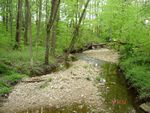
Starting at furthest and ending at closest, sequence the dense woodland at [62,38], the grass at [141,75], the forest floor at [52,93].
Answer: the dense woodland at [62,38] < the grass at [141,75] < the forest floor at [52,93]

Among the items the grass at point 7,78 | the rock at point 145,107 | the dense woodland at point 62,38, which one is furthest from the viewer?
the dense woodland at point 62,38

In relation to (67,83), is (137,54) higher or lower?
higher

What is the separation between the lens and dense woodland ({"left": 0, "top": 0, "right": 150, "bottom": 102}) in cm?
1209

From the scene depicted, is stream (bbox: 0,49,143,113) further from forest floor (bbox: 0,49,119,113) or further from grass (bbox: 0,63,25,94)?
grass (bbox: 0,63,25,94)

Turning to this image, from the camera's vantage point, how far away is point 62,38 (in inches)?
1030

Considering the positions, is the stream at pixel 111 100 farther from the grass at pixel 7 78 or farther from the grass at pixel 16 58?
the grass at pixel 16 58

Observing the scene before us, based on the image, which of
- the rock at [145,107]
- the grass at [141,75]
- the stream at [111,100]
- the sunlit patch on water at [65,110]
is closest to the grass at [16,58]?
the sunlit patch on water at [65,110]

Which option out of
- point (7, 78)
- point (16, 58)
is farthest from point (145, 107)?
point (16, 58)

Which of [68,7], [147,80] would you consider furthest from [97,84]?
[68,7]

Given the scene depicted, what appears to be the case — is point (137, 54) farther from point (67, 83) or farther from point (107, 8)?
point (107, 8)

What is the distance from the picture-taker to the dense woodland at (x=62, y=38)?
1209 cm

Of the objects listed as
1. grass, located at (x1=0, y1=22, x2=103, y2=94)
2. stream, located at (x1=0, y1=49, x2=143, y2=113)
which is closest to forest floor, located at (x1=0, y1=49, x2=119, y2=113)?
stream, located at (x1=0, y1=49, x2=143, y2=113)

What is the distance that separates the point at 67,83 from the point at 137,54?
6.44 meters

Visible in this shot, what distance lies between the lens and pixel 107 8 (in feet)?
102
